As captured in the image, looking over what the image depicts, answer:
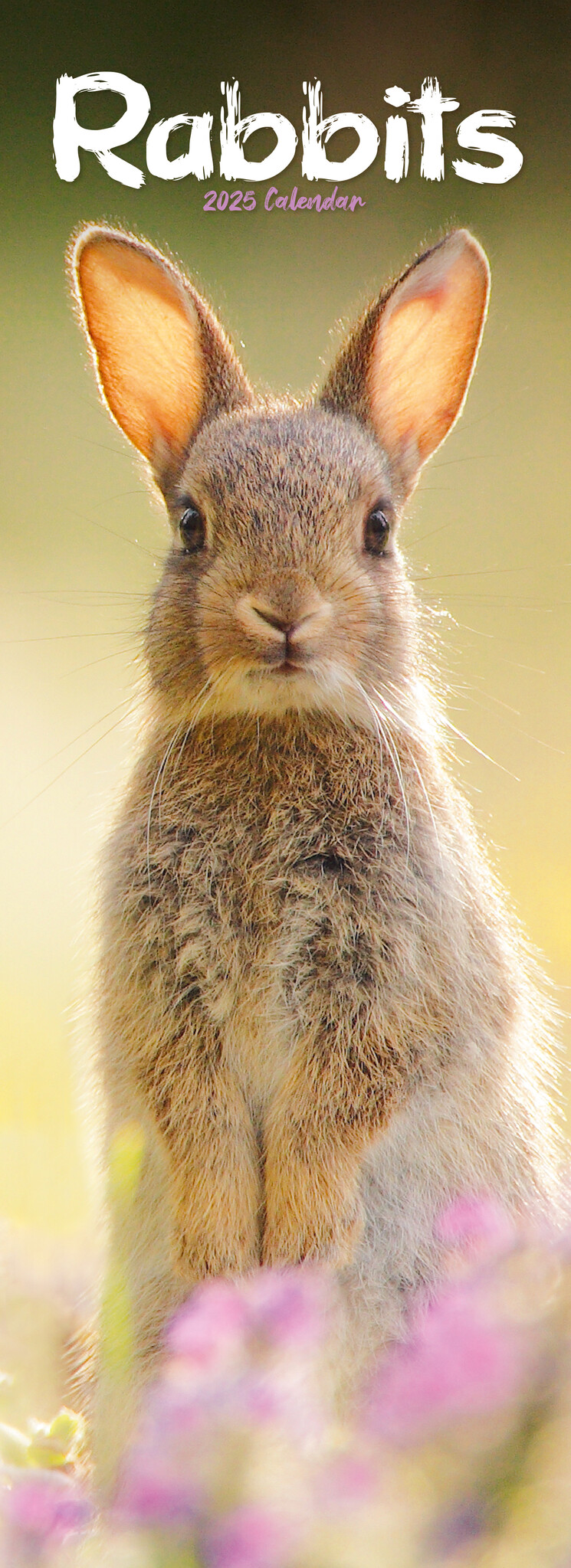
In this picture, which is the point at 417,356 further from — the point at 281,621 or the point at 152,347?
the point at 281,621

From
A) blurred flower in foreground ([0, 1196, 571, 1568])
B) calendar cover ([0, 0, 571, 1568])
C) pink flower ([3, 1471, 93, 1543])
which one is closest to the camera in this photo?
blurred flower in foreground ([0, 1196, 571, 1568])

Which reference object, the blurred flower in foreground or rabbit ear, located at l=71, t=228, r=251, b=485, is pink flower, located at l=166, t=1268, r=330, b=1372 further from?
rabbit ear, located at l=71, t=228, r=251, b=485

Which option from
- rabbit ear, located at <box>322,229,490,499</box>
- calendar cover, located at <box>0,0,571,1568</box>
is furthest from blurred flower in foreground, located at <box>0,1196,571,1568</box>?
rabbit ear, located at <box>322,229,490,499</box>

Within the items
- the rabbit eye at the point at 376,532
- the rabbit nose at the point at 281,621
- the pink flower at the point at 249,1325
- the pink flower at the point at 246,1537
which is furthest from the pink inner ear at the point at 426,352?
the pink flower at the point at 246,1537

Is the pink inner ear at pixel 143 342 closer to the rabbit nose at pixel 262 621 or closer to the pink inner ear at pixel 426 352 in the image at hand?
the pink inner ear at pixel 426 352

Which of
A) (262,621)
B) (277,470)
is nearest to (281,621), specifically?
(262,621)

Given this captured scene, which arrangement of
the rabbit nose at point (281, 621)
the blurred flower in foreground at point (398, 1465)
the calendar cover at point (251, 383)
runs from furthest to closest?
1. the calendar cover at point (251, 383)
2. the rabbit nose at point (281, 621)
3. the blurred flower in foreground at point (398, 1465)

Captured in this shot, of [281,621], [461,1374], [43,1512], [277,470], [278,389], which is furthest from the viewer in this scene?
[278,389]
